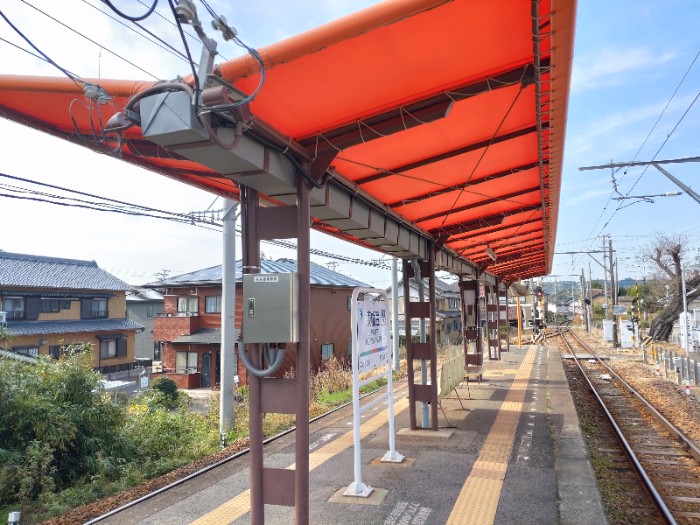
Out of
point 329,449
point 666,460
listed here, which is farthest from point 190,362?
point 666,460

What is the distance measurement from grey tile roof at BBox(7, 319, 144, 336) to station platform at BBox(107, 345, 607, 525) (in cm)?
2083

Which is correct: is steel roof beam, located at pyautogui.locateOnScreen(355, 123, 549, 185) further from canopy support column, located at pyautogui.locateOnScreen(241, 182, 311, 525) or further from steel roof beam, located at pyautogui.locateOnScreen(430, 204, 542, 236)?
steel roof beam, located at pyautogui.locateOnScreen(430, 204, 542, 236)

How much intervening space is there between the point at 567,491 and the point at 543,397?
6487 mm

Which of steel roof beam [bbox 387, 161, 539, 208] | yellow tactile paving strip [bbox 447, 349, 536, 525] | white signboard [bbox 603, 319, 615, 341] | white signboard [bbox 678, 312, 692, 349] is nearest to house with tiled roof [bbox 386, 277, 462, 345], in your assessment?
white signboard [bbox 603, 319, 615, 341]

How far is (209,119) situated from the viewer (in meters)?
3.10

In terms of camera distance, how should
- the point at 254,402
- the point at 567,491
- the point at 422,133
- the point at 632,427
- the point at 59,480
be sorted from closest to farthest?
the point at 254,402
the point at 422,133
the point at 567,491
the point at 59,480
the point at 632,427

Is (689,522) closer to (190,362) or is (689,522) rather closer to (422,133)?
(422,133)

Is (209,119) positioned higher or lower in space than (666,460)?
higher

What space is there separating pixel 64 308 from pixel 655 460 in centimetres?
2818

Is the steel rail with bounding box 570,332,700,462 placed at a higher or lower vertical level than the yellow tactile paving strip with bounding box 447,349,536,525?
lower

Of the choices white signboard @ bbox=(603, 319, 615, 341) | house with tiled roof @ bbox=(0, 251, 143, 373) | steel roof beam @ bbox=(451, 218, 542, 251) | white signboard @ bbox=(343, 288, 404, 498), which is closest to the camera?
white signboard @ bbox=(343, 288, 404, 498)

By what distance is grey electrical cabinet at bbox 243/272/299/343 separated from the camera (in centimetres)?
395

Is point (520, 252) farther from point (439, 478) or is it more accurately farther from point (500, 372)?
point (439, 478)

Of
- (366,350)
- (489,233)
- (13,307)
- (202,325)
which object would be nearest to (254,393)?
(366,350)
